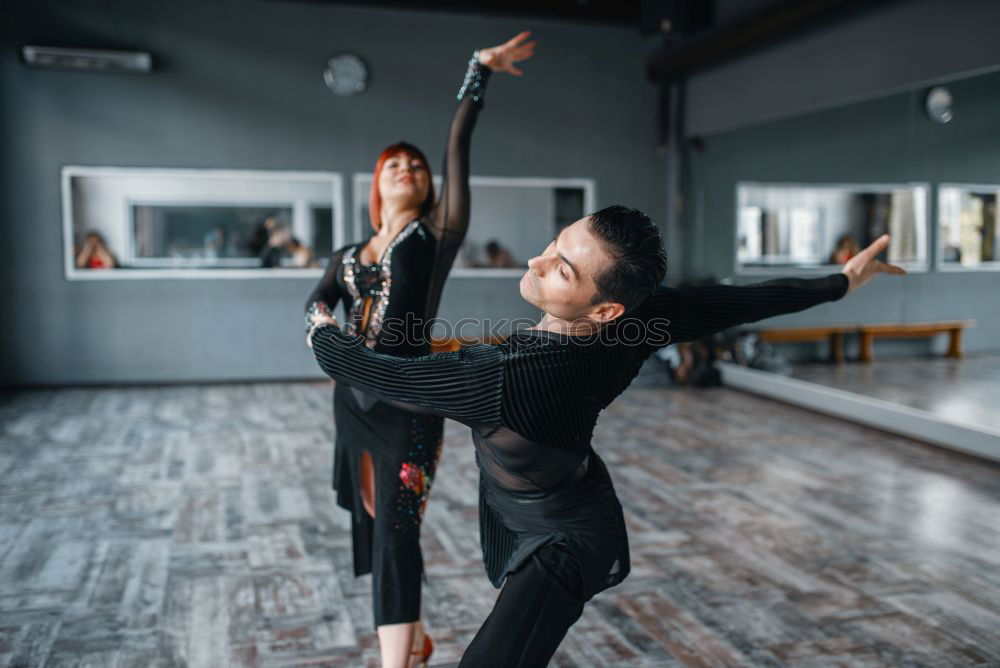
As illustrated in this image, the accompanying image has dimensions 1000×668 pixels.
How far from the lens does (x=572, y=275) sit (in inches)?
51.4

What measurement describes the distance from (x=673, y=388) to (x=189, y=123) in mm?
4852

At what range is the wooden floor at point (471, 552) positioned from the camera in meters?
2.58

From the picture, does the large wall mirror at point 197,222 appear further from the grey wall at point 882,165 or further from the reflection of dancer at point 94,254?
the grey wall at point 882,165

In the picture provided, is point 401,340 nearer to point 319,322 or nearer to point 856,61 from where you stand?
point 319,322

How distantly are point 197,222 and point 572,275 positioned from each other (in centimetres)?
700

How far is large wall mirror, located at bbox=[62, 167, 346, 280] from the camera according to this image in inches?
290

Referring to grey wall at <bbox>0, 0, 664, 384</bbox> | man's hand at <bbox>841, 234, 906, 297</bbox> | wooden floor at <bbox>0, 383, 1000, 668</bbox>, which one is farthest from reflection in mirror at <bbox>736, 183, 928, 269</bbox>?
man's hand at <bbox>841, 234, 906, 297</bbox>

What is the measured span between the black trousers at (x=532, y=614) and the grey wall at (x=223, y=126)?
22.0 feet

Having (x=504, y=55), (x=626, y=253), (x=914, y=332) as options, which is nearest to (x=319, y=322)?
(x=626, y=253)

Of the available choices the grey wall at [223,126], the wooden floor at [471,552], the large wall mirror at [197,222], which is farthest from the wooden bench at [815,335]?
the large wall mirror at [197,222]

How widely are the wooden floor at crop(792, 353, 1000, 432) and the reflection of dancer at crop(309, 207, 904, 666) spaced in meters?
4.34

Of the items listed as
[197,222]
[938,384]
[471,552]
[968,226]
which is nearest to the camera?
[471,552]

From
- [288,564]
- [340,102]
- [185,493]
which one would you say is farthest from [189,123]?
[288,564]

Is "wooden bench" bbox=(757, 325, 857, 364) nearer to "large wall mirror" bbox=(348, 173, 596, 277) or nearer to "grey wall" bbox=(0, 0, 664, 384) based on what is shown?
"large wall mirror" bbox=(348, 173, 596, 277)
